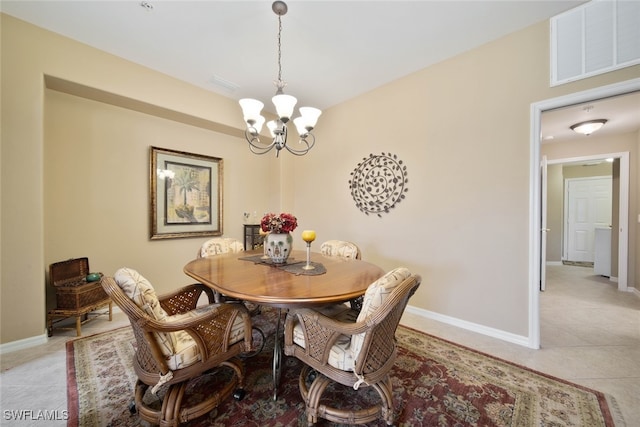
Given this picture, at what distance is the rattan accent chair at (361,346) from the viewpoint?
118 cm

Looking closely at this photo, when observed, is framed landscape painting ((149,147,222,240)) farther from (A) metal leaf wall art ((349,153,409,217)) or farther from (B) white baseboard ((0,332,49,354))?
(A) metal leaf wall art ((349,153,409,217))

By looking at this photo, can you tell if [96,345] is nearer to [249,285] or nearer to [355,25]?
[249,285]

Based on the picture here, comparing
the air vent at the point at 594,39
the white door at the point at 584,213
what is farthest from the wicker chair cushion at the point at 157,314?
the white door at the point at 584,213

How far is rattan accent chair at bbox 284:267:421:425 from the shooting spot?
1.18 m

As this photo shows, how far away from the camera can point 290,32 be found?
2.31 metres

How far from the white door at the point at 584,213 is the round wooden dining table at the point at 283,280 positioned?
7.22 meters

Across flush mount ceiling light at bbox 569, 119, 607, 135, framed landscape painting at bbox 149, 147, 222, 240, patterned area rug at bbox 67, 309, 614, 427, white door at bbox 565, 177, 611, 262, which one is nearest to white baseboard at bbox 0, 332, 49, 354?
patterned area rug at bbox 67, 309, 614, 427

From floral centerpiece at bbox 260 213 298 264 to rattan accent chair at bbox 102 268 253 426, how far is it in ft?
1.84

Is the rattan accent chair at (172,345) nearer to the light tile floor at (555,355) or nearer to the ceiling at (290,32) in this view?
the light tile floor at (555,355)

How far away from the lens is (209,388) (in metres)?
1.67

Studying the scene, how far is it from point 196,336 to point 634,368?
10.6ft

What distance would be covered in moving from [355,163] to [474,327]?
2428 millimetres

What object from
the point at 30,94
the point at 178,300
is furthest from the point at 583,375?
the point at 30,94

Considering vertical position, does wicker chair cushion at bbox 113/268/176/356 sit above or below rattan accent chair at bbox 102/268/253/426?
above
